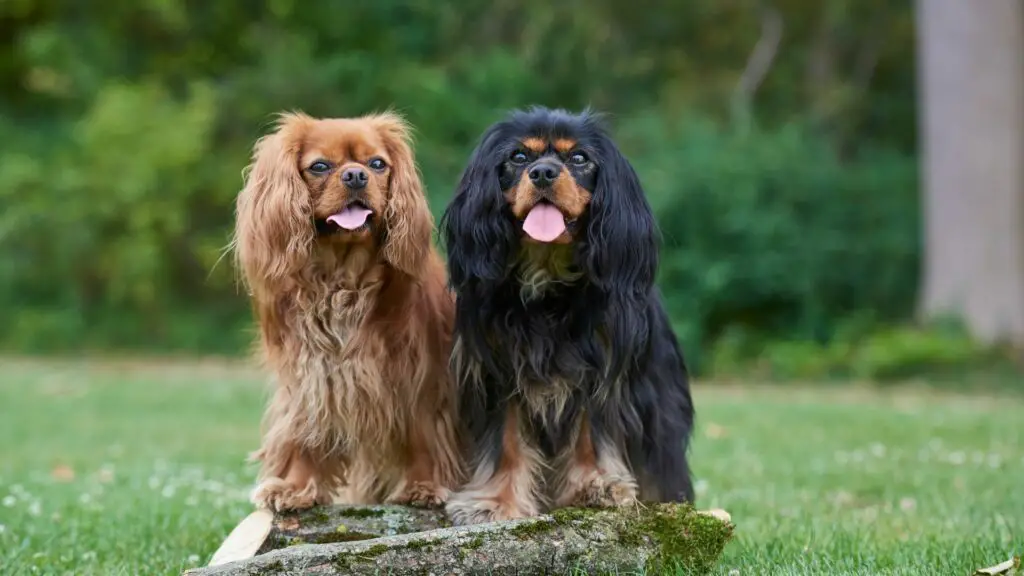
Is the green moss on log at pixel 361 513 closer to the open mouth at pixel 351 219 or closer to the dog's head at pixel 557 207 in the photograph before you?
the dog's head at pixel 557 207

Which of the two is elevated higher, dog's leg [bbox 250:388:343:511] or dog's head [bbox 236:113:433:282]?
dog's head [bbox 236:113:433:282]

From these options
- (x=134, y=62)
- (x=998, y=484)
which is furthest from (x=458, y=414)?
(x=134, y=62)

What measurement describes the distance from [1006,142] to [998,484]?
8.37 metres

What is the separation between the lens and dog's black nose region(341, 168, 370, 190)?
4496mm

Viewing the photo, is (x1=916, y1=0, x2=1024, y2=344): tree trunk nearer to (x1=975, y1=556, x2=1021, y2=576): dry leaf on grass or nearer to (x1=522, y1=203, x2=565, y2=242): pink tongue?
(x1=975, y1=556, x2=1021, y2=576): dry leaf on grass

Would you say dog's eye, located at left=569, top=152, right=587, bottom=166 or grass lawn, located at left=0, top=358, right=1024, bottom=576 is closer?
dog's eye, located at left=569, top=152, right=587, bottom=166

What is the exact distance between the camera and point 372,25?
18891 mm

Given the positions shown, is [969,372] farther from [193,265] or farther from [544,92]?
[193,265]

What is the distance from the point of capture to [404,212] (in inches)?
181

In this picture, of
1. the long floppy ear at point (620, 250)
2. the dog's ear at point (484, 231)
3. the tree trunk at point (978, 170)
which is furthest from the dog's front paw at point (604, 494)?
the tree trunk at point (978, 170)

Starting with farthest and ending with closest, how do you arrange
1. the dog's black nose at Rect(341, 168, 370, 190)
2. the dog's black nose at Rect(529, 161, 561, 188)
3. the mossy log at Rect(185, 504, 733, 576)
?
1. the dog's black nose at Rect(341, 168, 370, 190)
2. the dog's black nose at Rect(529, 161, 561, 188)
3. the mossy log at Rect(185, 504, 733, 576)

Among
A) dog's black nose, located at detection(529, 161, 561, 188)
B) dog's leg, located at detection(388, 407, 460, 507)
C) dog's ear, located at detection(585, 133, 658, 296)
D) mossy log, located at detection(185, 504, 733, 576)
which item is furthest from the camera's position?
dog's leg, located at detection(388, 407, 460, 507)

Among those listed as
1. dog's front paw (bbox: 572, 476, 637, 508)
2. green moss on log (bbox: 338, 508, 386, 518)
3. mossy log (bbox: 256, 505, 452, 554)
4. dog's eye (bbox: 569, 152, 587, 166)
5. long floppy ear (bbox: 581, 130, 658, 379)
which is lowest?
mossy log (bbox: 256, 505, 452, 554)

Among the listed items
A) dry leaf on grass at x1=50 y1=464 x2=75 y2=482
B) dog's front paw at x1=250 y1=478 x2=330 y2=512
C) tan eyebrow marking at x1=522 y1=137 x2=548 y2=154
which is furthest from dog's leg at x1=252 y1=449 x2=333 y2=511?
dry leaf on grass at x1=50 y1=464 x2=75 y2=482
